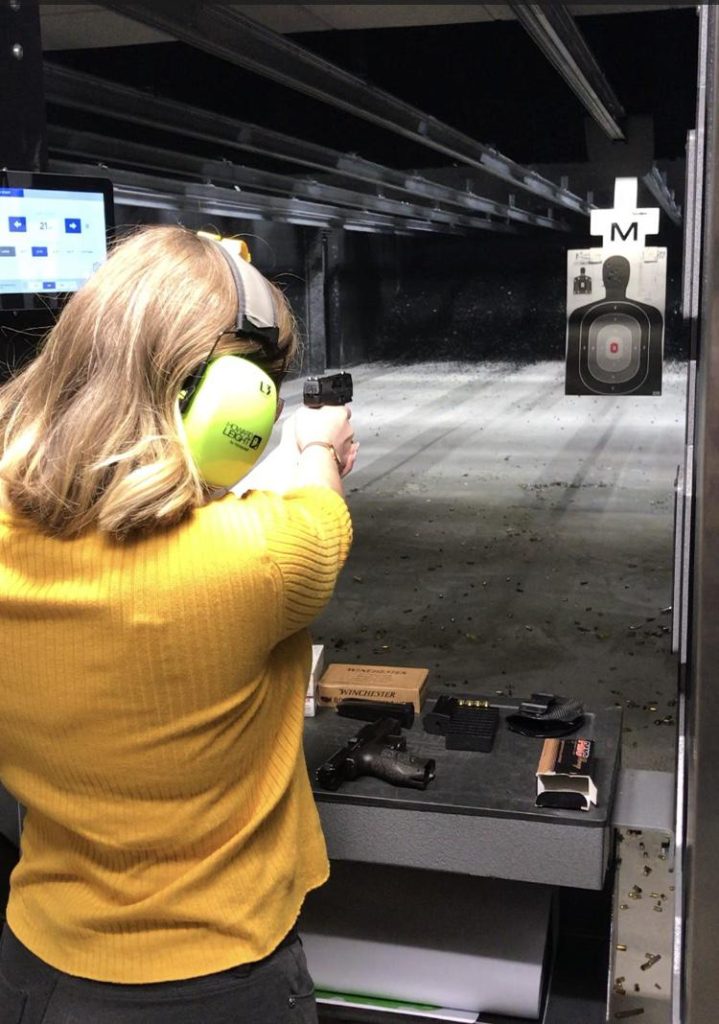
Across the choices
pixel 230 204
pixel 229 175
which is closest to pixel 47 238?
pixel 229 175

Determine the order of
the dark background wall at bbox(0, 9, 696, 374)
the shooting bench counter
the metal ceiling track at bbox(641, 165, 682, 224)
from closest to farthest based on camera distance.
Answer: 1. the shooting bench counter
2. the dark background wall at bbox(0, 9, 696, 374)
3. the metal ceiling track at bbox(641, 165, 682, 224)

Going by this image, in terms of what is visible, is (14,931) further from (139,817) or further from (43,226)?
(43,226)

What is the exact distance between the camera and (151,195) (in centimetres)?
710

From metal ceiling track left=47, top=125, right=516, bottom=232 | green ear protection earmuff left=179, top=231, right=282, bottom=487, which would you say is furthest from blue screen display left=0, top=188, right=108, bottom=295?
metal ceiling track left=47, top=125, right=516, bottom=232

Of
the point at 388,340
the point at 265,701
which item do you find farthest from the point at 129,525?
the point at 388,340

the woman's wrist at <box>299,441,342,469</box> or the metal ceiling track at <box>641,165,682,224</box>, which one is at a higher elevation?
the metal ceiling track at <box>641,165,682,224</box>

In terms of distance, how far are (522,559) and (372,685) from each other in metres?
3.46

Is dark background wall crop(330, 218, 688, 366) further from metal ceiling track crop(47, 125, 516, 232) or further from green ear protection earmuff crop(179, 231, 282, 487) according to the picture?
green ear protection earmuff crop(179, 231, 282, 487)

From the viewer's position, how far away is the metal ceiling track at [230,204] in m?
6.44

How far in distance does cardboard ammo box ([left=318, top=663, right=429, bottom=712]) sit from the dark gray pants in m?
0.60

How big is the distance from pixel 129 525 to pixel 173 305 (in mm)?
158

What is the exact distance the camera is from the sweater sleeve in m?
0.74

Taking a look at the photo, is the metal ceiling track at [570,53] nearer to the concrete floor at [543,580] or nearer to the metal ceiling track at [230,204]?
the concrete floor at [543,580]

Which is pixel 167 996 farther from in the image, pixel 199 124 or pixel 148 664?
pixel 199 124
